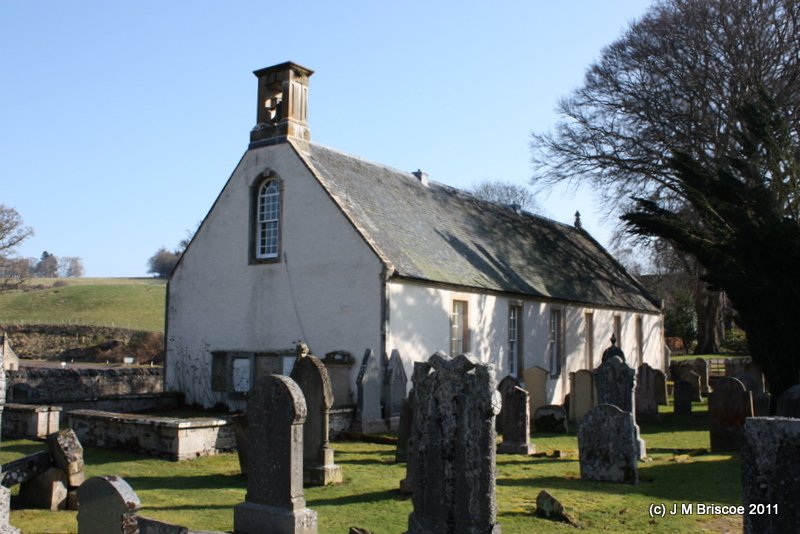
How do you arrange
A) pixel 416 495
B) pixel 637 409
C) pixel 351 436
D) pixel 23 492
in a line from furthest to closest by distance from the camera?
pixel 637 409 → pixel 351 436 → pixel 23 492 → pixel 416 495

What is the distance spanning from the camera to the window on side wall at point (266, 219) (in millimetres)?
21500

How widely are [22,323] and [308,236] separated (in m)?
38.7

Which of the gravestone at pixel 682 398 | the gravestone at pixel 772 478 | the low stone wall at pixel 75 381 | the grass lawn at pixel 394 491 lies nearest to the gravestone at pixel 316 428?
the grass lawn at pixel 394 491

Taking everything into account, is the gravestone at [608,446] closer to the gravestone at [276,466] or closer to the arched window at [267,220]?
the gravestone at [276,466]

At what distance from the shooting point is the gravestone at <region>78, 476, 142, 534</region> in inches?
279

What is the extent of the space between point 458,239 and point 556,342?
5.58 meters

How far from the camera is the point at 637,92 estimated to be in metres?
28.5

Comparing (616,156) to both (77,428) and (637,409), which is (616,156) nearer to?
(637,409)

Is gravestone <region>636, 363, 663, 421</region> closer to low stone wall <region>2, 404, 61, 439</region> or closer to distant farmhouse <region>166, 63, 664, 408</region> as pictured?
distant farmhouse <region>166, 63, 664, 408</region>

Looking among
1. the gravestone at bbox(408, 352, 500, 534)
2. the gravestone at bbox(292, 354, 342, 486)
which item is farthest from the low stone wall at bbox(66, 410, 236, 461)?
the gravestone at bbox(408, 352, 500, 534)

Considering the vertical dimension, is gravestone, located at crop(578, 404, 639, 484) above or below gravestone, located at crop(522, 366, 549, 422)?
below

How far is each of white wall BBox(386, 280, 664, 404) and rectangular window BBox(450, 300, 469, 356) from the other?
6.3 inches

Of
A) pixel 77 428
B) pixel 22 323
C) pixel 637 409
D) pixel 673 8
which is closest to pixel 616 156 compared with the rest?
pixel 673 8

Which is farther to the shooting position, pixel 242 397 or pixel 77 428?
pixel 242 397
